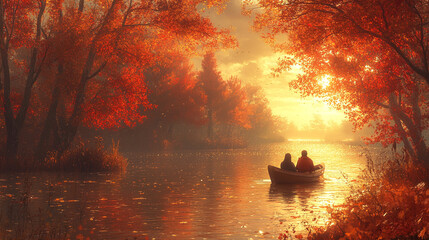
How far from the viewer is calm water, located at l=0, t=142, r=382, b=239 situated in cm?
1179

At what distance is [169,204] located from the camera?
648 inches

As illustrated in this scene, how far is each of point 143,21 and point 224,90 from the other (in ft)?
155

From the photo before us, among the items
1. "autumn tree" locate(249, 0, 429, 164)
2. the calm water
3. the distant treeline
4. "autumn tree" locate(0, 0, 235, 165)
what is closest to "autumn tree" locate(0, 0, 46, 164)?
"autumn tree" locate(0, 0, 235, 165)

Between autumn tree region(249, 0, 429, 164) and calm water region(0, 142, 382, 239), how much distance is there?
421cm

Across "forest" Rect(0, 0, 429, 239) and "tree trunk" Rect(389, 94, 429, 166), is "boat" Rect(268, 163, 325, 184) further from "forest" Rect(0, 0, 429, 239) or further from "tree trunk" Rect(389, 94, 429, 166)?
"tree trunk" Rect(389, 94, 429, 166)

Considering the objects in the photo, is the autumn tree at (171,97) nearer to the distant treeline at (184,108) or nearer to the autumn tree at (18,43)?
the distant treeline at (184,108)

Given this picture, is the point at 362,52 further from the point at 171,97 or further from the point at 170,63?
the point at 171,97

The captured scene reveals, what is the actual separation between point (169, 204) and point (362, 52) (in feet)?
33.0

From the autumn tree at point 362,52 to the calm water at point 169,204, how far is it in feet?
13.8

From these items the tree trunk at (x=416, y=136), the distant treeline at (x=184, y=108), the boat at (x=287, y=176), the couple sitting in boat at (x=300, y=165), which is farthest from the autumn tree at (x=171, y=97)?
the tree trunk at (x=416, y=136)

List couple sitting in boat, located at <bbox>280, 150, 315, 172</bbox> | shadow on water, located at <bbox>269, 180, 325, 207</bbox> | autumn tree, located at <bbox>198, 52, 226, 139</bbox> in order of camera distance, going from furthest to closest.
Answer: autumn tree, located at <bbox>198, 52, 226, 139</bbox> → couple sitting in boat, located at <bbox>280, 150, 315, 172</bbox> → shadow on water, located at <bbox>269, 180, 325, 207</bbox>

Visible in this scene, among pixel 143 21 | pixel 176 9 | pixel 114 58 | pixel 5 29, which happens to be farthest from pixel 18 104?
pixel 176 9

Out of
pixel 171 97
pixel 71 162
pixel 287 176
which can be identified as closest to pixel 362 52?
pixel 287 176

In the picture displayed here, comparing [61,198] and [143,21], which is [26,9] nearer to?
[143,21]
